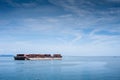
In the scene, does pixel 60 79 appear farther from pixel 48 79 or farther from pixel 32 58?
pixel 32 58

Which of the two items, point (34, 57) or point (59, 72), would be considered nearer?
point (59, 72)

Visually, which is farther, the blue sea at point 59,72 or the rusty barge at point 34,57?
the rusty barge at point 34,57

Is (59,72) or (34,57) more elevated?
(34,57)

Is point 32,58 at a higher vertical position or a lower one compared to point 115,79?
higher

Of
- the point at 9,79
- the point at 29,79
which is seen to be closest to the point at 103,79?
the point at 29,79

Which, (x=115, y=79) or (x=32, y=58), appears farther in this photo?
(x=32, y=58)

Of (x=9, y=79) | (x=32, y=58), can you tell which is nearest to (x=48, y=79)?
(x=9, y=79)

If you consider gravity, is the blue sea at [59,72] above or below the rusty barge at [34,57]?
below

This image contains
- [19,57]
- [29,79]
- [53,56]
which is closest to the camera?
[29,79]

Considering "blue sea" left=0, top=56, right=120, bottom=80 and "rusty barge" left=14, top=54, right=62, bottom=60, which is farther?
"rusty barge" left=14, top=54, right=62, bottom=60

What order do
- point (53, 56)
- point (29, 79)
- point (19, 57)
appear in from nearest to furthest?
point (29, 79) < point (19, 57) < point (53, 56)

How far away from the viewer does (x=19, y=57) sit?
371 feet

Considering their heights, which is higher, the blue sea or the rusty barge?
the rusty barge

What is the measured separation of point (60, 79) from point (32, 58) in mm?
84685
